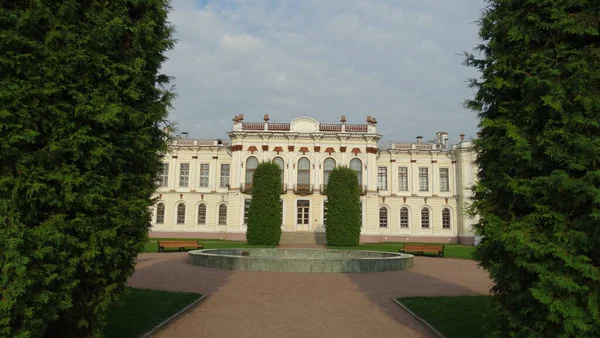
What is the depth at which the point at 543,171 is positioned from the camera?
459 centimetres

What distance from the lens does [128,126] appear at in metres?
5.54

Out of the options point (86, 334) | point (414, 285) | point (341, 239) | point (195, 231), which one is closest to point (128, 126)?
point (86, 334)

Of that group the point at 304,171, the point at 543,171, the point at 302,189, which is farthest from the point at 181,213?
the point at 543,171

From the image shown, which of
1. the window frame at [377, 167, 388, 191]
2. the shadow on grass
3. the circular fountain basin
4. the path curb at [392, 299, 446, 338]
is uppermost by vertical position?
the window frame at [377, 167, 388, 191]

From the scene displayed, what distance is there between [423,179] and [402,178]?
7.22 feet

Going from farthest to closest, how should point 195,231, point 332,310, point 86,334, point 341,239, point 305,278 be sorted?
point 195,231
point 341,239
point 305,278
point 332,310
point 86,334

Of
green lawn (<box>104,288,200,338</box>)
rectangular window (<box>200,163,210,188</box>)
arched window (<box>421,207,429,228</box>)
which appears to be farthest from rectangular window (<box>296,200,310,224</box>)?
green lawn (<box>104,288,200,338</box>)

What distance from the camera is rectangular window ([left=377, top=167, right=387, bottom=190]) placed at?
4278cm

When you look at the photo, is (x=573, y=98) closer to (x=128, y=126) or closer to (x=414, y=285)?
(x=128, y=126)

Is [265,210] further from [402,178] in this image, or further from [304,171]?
[402,178]

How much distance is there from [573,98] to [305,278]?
33.7 ft

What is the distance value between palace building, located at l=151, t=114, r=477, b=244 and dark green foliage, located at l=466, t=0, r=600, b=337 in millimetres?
33752

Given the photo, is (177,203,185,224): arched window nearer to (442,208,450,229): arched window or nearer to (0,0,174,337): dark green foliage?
(442,208,450,229): arched window

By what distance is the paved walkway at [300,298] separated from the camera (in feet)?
24.0
